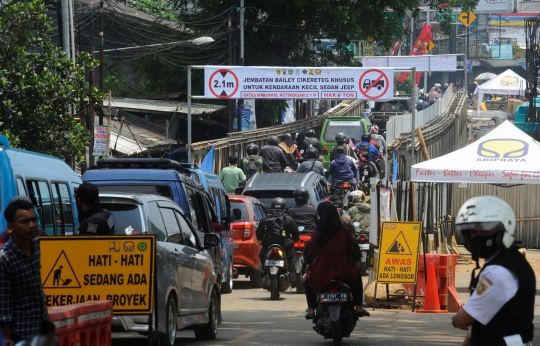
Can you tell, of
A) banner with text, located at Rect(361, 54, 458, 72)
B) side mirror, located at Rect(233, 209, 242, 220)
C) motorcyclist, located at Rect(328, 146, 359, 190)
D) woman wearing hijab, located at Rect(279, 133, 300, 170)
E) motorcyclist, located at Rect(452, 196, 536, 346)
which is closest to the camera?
motorcyclist, located at Rect(452, 196, 536, 346)

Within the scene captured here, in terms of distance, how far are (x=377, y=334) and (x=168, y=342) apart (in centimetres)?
332

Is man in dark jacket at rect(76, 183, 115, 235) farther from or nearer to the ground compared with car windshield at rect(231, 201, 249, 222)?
farther from the ground

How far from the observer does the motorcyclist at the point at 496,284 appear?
498cm

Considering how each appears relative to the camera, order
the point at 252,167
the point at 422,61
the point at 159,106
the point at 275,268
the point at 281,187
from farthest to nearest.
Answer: the point at 422,61, the point at 159,106, the point at 252,167, the point at 281,187, the point at 275,268

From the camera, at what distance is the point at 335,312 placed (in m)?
→ 11.1

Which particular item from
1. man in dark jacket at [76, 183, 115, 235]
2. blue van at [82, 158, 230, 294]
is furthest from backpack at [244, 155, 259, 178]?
man in dark jacket at [76, 183, 115, 235]

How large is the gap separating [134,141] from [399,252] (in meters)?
18.2

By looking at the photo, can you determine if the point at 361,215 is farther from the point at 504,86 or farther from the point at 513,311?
the point at 504,86

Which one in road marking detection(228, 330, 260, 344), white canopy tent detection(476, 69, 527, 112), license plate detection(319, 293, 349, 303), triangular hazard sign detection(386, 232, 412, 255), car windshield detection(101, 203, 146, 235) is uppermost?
white canopy tent detection(476, 69, 527, 112)

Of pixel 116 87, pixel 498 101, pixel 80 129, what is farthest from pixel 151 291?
pixel 498 101

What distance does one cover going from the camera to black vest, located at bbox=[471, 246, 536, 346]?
16.5ft

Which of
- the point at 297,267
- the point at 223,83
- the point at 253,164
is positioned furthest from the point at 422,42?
the point at 297,267

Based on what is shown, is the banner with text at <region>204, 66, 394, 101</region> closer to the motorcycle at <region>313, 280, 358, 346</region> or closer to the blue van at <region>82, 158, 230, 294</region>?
the blue van at <region>82, 158, 230, 294</region>

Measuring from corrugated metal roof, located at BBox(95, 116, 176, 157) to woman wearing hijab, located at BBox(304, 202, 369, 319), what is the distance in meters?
19.4
